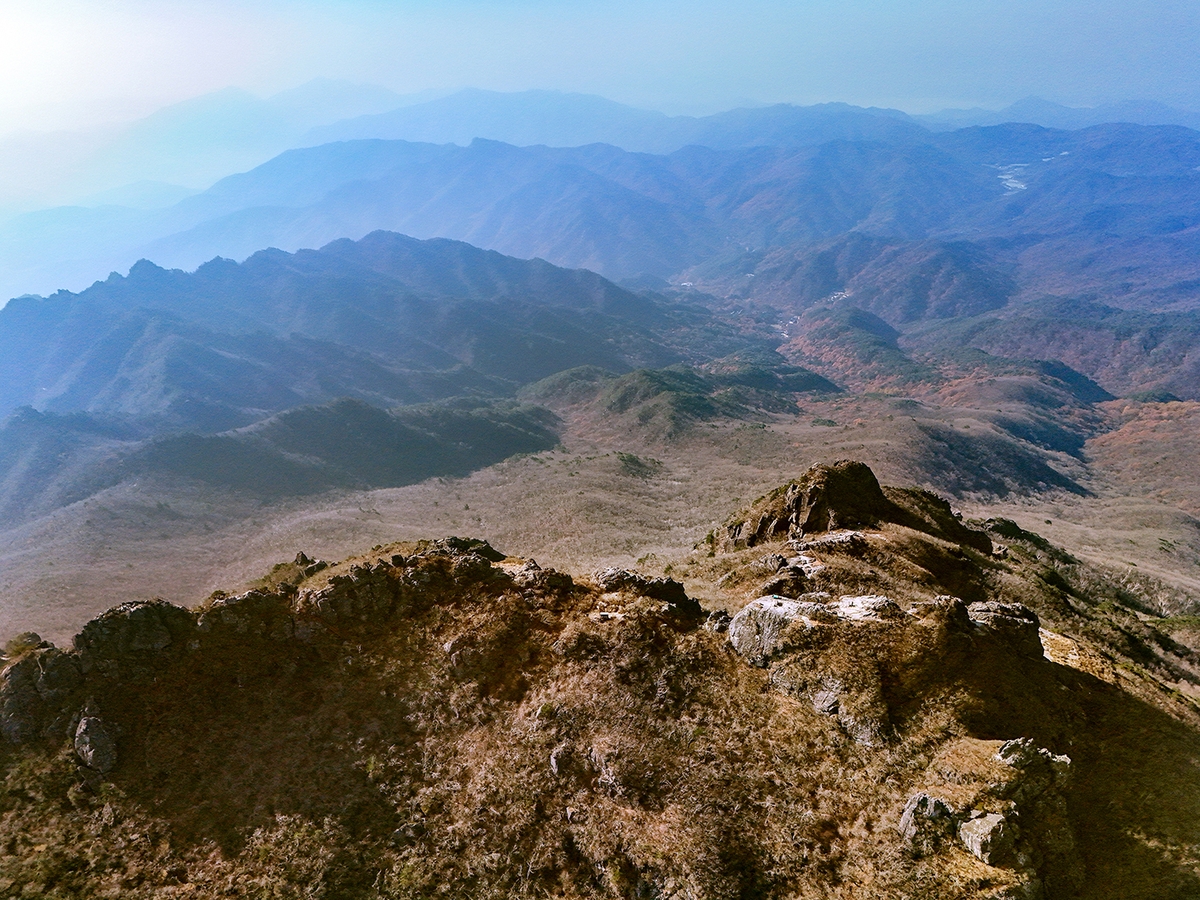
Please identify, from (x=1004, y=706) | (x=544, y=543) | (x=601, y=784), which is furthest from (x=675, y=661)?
(x=544, y=543)

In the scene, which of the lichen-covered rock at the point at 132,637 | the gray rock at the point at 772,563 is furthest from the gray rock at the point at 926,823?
the lichen-covered rock at the point at 132,637

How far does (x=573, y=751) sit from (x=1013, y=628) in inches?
612

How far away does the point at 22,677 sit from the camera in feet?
61.4

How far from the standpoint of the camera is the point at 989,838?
14.3 metres

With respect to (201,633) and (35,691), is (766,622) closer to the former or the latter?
(201,633)

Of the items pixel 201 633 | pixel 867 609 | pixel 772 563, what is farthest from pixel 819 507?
pixel 201 633

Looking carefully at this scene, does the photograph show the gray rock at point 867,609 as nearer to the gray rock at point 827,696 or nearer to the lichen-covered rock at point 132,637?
the gray rock at point 827,696

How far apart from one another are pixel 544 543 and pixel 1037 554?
46.0 meters

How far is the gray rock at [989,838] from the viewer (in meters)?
14.2

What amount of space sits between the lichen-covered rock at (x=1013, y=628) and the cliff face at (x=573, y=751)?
131 mm

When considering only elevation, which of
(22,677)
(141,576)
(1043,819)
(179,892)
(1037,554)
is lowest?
(141,576)

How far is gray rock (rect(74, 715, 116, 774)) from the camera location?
17.5m

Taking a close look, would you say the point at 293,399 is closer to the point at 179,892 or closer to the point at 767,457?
the point at 767,457

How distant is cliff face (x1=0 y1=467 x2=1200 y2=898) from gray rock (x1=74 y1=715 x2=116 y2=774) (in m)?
0.07
